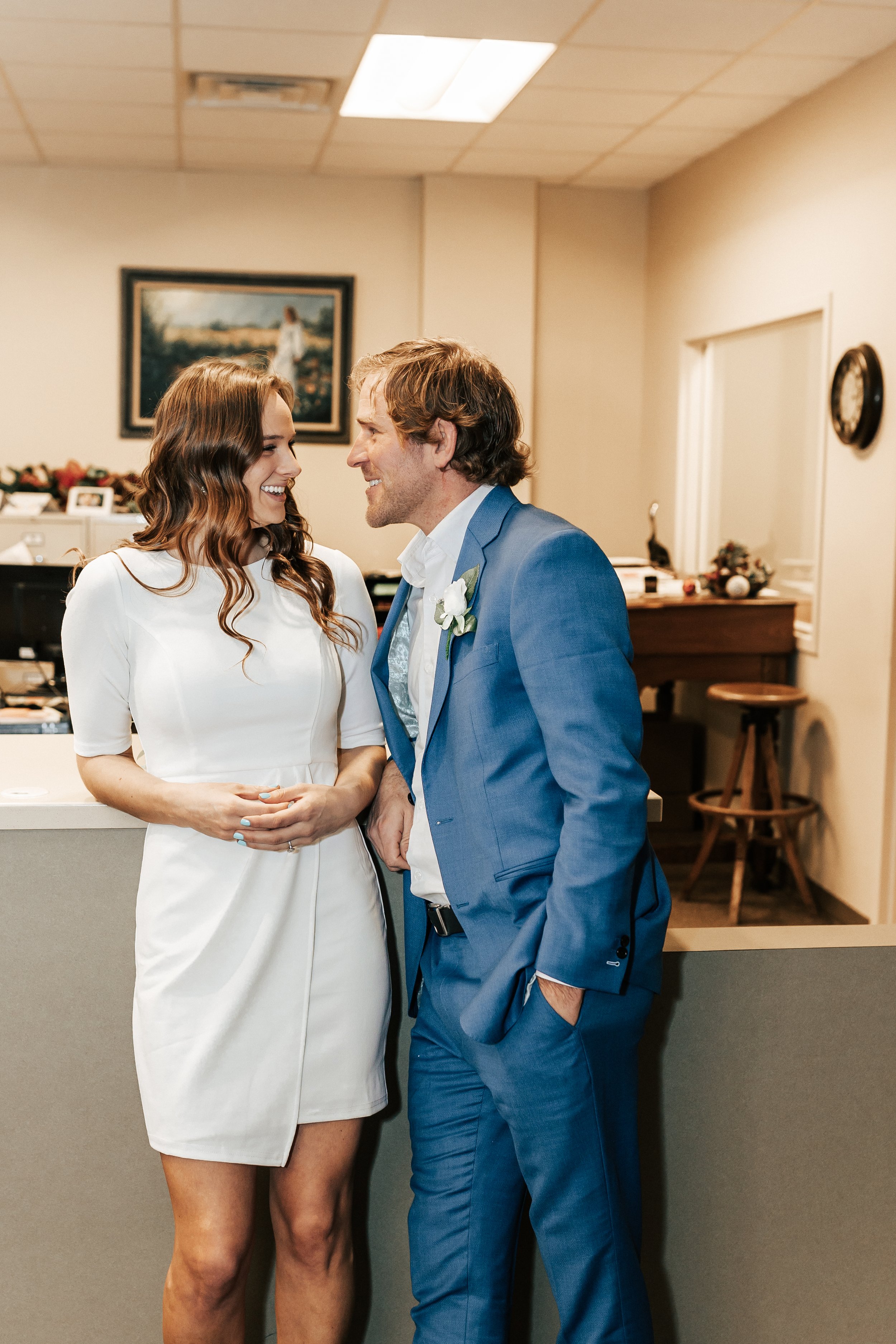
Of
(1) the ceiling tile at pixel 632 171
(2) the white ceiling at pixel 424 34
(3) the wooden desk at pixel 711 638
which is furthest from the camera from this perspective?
(1) the ceiling tile at pixel 632 171

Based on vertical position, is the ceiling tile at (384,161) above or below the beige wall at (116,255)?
above

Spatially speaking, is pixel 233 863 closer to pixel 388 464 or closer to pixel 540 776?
pixel 540 776

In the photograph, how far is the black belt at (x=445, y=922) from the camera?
5.41ft

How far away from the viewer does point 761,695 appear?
15.9ft

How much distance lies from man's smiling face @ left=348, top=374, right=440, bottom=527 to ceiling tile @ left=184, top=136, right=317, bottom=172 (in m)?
4.79

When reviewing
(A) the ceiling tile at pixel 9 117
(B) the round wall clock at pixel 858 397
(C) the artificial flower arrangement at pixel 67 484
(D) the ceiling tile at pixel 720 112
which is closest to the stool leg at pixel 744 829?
(B) the round wall clock at pixel 858 397

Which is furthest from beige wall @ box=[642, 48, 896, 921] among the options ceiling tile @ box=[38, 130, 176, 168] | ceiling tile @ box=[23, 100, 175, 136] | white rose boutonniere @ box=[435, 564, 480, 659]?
white rose boutonniere @ box=[435, 564, 480, 659]

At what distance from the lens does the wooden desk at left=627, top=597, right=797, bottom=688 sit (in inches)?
199

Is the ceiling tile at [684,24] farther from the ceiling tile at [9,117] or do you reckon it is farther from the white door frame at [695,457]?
the ceiling tile at [9,117]

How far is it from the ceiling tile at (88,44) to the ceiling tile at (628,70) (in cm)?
146

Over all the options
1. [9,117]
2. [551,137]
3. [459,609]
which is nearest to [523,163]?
[551,137]

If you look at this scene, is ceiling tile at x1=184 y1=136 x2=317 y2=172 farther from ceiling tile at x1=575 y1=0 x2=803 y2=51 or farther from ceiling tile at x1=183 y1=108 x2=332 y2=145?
ceiling tile at x1=575 y1=0 x2=803 y2=51

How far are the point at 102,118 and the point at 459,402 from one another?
4.75 metres

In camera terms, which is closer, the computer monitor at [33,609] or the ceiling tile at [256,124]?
the computer monitor at [33,609]
